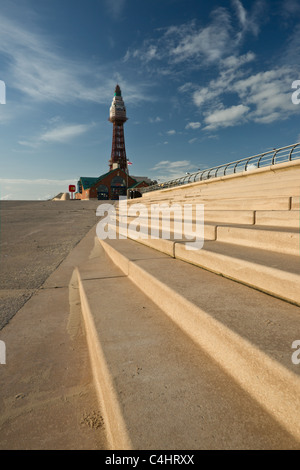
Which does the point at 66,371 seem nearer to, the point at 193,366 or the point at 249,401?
the point at 193,366

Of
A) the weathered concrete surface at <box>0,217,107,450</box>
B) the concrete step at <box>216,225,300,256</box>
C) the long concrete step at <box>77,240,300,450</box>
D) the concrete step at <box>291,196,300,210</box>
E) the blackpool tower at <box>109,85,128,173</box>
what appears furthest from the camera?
the blackpool tower at <box>109,85,128,173</box>

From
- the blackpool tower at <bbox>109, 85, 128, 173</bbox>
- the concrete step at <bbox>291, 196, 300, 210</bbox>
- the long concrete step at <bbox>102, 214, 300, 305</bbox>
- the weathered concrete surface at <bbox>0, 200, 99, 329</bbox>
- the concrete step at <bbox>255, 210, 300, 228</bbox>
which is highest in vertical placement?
the blackpool tower at <bbox>109, 85, 128, 173</bbox>

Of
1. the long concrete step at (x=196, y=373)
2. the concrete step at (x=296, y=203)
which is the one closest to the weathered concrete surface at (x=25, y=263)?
the long concrete step at (x=196, y=373)

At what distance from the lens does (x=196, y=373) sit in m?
1.27

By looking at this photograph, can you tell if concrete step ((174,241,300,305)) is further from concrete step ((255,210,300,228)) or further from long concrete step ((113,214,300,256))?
concrete step ((255,210,300,228))

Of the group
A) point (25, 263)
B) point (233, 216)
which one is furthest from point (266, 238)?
point (25, 263)

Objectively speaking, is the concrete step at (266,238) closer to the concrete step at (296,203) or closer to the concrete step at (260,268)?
the concrete step at (260,268)

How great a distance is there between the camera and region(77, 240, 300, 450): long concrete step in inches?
36.7

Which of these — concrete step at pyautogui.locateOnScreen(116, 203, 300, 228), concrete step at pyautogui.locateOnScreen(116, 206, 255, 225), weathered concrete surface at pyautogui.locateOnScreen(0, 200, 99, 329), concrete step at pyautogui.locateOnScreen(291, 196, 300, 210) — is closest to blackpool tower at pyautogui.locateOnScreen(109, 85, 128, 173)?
weathered concrete surface at pyautogui.locateOnScreen(0, 200, 99, 329)

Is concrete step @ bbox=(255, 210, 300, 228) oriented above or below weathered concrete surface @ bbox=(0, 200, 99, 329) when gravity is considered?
above

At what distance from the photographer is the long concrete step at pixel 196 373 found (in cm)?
93

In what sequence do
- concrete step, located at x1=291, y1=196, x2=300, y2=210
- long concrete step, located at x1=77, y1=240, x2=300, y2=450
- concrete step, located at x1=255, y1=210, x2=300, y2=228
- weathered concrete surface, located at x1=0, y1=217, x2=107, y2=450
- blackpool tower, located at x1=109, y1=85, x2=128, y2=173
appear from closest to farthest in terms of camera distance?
long concrete step, located at x1=77, y1=240, x2=300, y2=450 → weathered concrete surface, located at x1=0, y1=217, x2=107, y2=450 → concrete step, located at x1=255, y1=210, x2=300, y2=228 → concrete step, located at x1=291, y1=196, x2=300, y2=210 → blackpool tower, located at x1=109, y1=85, x2=128, y2=173
